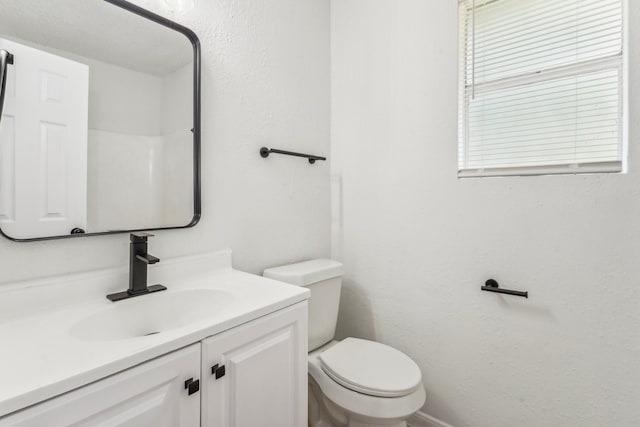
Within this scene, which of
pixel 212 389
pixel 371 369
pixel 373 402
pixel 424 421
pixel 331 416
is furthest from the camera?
pixel 424 421

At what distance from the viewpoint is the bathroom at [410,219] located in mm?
1102

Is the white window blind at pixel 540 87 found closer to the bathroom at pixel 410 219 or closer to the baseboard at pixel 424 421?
the bathroom at pixel 410 219

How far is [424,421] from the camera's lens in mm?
1519

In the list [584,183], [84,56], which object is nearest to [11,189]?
[84,56]

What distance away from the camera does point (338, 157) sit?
1.88 meters

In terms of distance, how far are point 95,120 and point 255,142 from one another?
0.63m

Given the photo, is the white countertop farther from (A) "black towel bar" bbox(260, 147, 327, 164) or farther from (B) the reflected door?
(A) "black towel bar" bbox(260, 147, 327, 164)

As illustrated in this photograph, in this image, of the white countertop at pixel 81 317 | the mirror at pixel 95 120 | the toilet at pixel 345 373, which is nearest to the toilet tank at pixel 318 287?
the toilet at pixel 345 373

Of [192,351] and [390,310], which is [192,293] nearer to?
[192,351]

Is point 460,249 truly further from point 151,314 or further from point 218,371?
point 151,314

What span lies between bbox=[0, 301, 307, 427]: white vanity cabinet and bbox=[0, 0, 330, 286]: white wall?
1.71ft

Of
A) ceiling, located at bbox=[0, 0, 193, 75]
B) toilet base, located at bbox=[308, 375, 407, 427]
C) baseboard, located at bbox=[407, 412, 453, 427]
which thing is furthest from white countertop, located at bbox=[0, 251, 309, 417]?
baseboard, located at bbox=[407, 412, 453, 427]

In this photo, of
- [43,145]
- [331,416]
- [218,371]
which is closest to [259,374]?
[218,371]

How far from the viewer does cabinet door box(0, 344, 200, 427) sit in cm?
54
